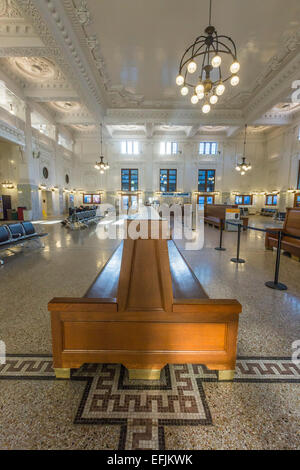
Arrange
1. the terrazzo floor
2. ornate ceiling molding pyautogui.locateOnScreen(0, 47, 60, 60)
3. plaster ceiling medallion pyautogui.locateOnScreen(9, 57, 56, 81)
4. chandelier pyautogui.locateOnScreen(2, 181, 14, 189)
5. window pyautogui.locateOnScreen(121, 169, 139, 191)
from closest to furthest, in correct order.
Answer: the terrazzo floor
ornate ceiling molding pyautogui.locateOnScreen(0, 47, 60, 60)
plaster ceiling medallion pyautogui.locateOnScreen(9, 57, 56, 81)
chandelier pyautogui.locateOnScreen(2, 181, 14, 189)
window pyautogui.locateOnScreen(121, 169, 139, 191)

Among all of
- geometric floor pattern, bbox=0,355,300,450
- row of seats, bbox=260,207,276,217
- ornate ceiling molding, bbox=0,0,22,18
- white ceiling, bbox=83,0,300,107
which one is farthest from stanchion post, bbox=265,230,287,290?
row of seats, bbox=260,207,276,217

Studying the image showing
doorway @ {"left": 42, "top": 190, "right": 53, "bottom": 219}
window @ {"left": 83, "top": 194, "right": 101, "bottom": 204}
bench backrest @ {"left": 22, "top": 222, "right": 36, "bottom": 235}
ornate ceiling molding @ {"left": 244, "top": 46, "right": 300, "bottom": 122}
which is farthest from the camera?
window @ {"left": 83, "top": 194, "right": 101, "bottom": 204}

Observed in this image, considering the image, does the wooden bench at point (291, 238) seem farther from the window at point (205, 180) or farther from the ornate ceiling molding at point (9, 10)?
the window at point (205, 180)

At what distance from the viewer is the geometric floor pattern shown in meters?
1.18

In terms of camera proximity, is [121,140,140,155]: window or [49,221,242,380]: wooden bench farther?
[121,140,140,155]: window

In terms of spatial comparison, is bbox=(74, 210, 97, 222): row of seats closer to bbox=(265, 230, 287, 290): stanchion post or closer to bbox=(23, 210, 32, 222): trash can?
bbox=(23, 210, 32, 222): trash can

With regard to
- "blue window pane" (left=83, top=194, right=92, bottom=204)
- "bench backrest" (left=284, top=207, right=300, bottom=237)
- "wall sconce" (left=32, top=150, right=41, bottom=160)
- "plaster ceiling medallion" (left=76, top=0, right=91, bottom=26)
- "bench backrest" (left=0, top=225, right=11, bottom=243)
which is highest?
"plaster ceiling medallion" (left=76, top=0, right=91, bottom=26)

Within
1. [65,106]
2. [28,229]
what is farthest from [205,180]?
[28,229]

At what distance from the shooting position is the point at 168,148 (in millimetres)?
20047

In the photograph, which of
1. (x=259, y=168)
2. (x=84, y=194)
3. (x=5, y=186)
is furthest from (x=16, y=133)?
(x=259, y=168)

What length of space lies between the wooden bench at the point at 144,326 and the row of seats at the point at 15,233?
4.02 metres

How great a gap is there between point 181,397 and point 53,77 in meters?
13.3

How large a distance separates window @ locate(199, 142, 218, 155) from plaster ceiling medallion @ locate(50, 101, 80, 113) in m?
11.9
